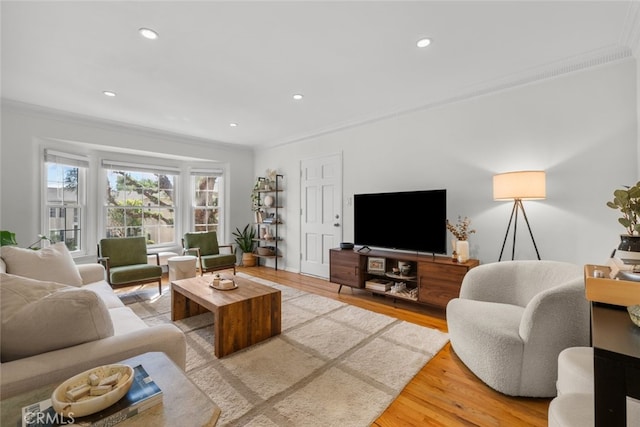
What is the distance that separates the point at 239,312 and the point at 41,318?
140 centimetres

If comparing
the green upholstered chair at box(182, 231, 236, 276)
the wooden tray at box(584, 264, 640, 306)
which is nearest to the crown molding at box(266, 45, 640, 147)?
the wooden tray at box(584, 264, 640, 306)

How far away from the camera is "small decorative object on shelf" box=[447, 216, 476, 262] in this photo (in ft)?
9.80

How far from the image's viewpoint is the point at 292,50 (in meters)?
2.39

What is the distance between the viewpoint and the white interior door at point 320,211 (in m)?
4.57

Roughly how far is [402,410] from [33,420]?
170 cm

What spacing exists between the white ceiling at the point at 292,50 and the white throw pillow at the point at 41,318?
185cm

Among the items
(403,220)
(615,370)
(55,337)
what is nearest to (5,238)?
(55,337)

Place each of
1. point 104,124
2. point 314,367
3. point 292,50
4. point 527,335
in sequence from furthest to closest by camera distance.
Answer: point 104,124, point 292,50, point 314,367, point 527,335

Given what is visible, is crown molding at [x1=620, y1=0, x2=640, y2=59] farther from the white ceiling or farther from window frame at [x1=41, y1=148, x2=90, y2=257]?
window frame at [x1=41, y1=148, x2=90, y2=257]

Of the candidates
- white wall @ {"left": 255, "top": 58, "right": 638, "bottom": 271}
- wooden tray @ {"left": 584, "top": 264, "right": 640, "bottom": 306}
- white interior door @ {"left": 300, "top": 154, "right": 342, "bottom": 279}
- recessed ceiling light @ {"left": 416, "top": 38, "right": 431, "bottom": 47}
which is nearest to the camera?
wooden tray @ {"left": 584, "top": 264, "right": 640, "bottom": 306}

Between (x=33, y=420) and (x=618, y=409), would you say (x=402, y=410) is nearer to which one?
(x=618, y=409)

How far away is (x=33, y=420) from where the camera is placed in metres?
0.80

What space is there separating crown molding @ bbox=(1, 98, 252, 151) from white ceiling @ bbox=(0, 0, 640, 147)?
0.14 m

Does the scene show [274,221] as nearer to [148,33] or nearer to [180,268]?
[180,268]
